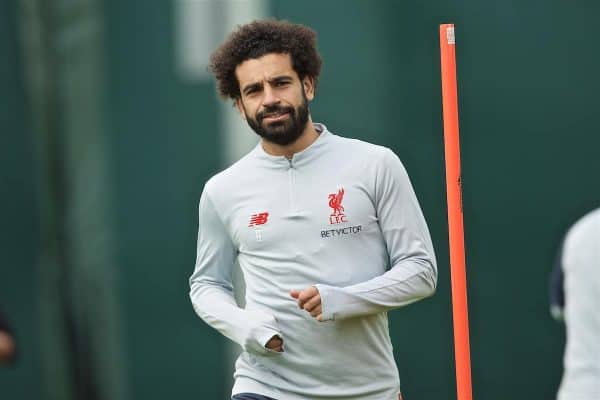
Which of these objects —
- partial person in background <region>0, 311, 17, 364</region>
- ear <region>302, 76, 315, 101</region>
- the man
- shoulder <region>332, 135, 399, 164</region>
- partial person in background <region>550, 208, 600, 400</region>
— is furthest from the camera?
ear <region>302, 76, 315, 101</region>

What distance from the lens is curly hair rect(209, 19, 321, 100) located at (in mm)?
A: 4609

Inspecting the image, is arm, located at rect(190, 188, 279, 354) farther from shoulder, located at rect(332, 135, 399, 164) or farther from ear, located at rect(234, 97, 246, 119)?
shoulder, located at rect(332, 135, 399, 164)

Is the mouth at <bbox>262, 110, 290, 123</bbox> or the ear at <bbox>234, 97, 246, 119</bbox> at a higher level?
the ear at <bbox>234, 97, 246, 119</bbox>

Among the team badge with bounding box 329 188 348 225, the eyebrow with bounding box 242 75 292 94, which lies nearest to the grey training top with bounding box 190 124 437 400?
the team badge with bounding box 329 188 348 225

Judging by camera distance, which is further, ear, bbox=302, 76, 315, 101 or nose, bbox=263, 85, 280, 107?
ear, bbox=302, 76, 315, 101

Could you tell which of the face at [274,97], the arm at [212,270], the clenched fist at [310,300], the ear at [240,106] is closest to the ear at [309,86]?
the face at [274,97]

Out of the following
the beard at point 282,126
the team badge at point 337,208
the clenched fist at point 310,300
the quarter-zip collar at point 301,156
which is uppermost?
the beard at point 282,126

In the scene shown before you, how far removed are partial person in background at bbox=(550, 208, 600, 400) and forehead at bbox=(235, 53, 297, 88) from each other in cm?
167

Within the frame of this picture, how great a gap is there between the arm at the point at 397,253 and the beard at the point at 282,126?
301 mm

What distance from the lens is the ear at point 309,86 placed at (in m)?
4.60

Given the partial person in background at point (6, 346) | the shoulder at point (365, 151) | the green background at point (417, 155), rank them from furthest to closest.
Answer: the green background at point (417, 155)
the shoulder at point (365, 151)
the partial person in background at point (6, 346)

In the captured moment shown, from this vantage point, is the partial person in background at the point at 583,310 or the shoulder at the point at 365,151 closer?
the partial person in background at the point at 583,310

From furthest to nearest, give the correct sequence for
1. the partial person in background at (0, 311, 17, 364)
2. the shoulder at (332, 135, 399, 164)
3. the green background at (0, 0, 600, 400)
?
the green background at (0, 0, 600, 400)
the shoulder at (332, 135, 399, 164)
the partial person in background at (0, 311, 17, 364)

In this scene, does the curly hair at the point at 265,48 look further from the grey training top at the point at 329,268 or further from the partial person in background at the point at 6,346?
the partial person in background at the point at 6,346
